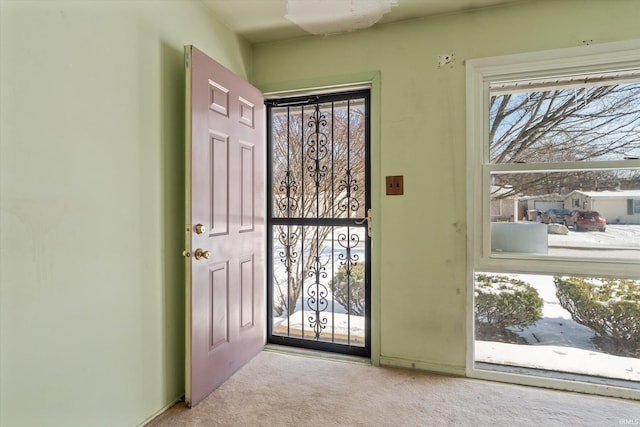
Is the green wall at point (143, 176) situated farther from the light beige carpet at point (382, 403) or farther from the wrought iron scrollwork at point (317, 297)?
the wrought iron scrollwork at point (317, 297)

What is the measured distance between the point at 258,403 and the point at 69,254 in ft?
4.09

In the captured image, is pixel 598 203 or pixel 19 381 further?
pixel 598 203

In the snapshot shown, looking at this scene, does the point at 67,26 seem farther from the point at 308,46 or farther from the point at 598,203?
the point at 598,203

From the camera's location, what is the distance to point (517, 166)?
219cm

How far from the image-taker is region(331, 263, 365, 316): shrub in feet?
8.54

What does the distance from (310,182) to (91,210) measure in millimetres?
1513

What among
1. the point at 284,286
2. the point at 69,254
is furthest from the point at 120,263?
the point at 284,286

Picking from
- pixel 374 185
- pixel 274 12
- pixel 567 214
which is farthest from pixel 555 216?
pixel 274 12

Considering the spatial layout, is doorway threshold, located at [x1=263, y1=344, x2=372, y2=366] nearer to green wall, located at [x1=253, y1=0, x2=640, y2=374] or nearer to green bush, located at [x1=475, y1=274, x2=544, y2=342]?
green wall, located at [x1=253, y1=0, x2=640, y2=374]

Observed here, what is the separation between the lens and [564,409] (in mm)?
1874

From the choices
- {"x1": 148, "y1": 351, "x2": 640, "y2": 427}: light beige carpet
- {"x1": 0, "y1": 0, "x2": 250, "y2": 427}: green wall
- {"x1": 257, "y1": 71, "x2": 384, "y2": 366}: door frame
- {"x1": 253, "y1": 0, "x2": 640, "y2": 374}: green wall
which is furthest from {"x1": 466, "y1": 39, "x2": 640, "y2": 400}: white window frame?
{"x1": 0, "y1": 0, "x2": 250, "y2": 427}: green wall

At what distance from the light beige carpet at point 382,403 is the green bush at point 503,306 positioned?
337 millimetres

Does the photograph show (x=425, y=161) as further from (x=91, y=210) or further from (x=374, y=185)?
(x=91, y=210)

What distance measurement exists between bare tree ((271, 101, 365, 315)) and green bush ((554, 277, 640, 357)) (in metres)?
1.45
